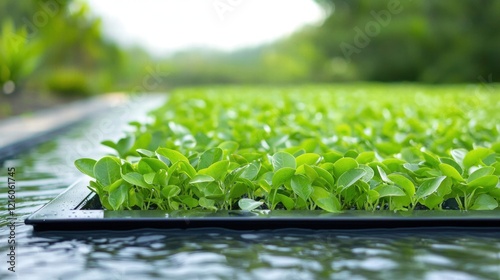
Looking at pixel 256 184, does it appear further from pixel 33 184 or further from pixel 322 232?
pixel 33 184

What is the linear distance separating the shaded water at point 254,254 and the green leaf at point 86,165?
0.42m

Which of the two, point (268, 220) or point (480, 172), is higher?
point (480, 172)

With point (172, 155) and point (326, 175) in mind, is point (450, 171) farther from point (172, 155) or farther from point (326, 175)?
point (172, 155)

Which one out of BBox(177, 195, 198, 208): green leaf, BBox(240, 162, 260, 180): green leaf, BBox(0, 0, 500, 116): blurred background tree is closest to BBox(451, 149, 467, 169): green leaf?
BBox(240, 162, 260, 180): green leaf

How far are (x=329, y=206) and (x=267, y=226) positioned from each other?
33cm

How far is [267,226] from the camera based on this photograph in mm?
3268

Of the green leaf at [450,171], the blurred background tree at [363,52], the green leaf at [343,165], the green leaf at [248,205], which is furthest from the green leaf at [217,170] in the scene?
the blurred background tree at [363,52]

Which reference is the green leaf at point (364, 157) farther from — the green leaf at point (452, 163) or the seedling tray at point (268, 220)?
the seedling tray at point (268, 220)

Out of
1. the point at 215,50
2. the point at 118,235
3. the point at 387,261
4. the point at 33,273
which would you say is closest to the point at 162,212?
the point at 118,235

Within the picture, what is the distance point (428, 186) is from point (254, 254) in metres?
1.03

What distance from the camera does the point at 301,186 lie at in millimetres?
3436

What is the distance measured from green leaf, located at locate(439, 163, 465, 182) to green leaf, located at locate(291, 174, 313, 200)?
68cm

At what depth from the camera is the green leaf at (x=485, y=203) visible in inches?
136

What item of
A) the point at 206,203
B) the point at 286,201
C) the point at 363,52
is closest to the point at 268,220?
the point at 286,201
